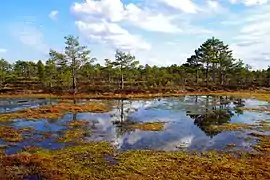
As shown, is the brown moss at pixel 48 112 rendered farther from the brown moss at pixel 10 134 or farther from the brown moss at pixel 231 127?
the brown moss at pixel 231 127

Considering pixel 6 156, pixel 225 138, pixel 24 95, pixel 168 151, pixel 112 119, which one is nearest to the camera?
pixel 6 156

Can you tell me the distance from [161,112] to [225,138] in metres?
14.9

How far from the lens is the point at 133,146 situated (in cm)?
2073

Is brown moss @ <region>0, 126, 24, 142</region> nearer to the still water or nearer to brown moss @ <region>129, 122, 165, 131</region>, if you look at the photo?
the still water

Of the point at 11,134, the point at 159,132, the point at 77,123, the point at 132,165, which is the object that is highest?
the point at 77,123

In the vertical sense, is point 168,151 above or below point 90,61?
below

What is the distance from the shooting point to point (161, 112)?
1496 inches

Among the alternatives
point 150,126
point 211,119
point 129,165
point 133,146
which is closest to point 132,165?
point 129,165

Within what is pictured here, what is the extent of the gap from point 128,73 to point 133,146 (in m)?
64.9

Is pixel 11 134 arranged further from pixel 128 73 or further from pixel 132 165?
pixel 128 73

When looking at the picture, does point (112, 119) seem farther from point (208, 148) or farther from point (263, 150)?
point (263, 150)

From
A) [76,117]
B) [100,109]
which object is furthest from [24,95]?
[76,117]

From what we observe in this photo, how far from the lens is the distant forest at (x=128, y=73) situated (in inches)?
2514

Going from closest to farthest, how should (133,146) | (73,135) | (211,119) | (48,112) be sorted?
(133,146) < (73,135) < (211,119) < (48,112)
